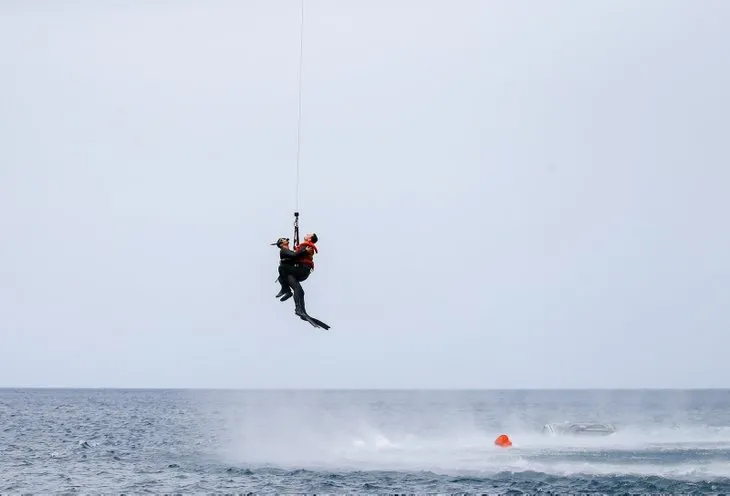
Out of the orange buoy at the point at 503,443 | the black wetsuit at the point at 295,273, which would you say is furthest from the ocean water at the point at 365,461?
the black wetsuit at the point at 295,273

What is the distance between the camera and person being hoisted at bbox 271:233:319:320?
28656 millimetres

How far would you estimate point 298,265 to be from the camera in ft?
94.6

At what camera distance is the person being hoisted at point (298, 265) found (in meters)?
28.7

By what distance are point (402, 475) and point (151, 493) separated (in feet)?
38.0

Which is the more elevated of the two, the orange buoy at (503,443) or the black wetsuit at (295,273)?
the black wetsuit at (295,273)

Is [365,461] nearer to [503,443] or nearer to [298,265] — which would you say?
[503,443]

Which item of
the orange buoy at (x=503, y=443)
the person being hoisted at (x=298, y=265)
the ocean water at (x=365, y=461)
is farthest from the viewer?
the orange buoy at (x=503, y=443)

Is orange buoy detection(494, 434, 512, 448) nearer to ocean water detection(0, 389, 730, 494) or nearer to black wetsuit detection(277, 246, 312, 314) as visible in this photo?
ocean water detection(0, 389, 730, 494)

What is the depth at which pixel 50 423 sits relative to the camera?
9375 centimetres

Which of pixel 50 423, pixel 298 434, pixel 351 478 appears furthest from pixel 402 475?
pixel 50 423

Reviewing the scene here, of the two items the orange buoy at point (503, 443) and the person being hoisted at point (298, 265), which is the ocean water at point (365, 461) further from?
the person being hoisted at point (298, 265)

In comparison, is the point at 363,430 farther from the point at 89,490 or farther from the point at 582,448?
the point at 89,490

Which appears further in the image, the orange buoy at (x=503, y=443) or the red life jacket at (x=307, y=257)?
the orange buoy at (x=503, y=443)

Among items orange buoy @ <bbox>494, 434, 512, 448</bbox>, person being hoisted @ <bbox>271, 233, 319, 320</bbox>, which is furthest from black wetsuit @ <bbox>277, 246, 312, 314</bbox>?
orange buoy @ <bbox>494, 434, 512, 448</bbox>
